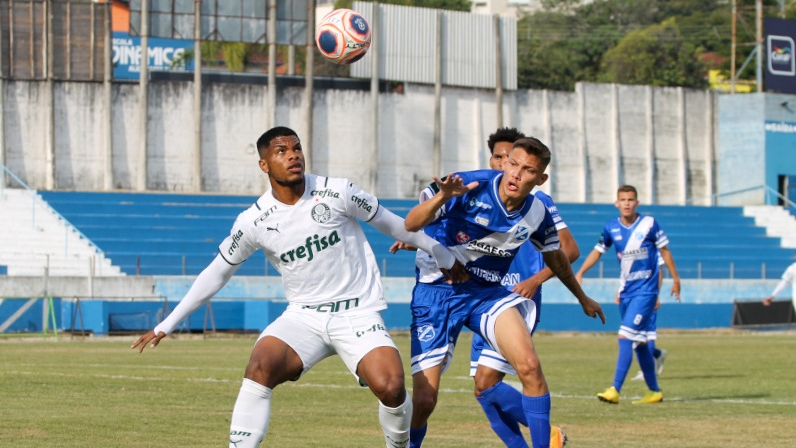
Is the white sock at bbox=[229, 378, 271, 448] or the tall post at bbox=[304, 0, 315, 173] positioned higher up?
the tall post at bbox=[304, 0, 315, 173]

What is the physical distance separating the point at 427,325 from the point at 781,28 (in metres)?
51.8

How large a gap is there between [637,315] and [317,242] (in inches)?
342

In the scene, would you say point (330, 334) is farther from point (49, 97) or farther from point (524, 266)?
point (49, 97)

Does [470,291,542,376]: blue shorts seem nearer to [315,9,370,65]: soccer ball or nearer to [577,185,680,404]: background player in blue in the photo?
[315,9,370,65]: soccer ball

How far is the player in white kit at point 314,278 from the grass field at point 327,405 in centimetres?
238

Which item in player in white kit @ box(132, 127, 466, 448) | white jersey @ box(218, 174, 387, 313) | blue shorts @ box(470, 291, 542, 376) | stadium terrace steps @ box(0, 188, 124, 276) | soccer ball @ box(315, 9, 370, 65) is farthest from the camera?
stadium terrace steps @ box(0, 188, 124, 276)

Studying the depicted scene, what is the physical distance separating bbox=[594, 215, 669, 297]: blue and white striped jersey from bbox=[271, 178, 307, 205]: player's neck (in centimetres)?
860

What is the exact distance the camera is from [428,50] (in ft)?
173

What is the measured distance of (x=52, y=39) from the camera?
47875 mm

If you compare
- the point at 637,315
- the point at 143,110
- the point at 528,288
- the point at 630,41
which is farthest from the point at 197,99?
the point at 630,41

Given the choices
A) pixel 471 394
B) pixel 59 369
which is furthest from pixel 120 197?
pixel 471 394

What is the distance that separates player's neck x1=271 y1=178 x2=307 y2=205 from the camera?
8703mm

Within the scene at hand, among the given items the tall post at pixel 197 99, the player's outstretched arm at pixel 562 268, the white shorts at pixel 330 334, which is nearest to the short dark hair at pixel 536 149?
the player's outstretched arm at pixel 562 268

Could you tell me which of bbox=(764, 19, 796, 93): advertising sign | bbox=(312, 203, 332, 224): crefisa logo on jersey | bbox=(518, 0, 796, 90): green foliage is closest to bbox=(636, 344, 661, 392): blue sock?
bbox=(312, 203, 332, 224): crefisa logo on jersey
